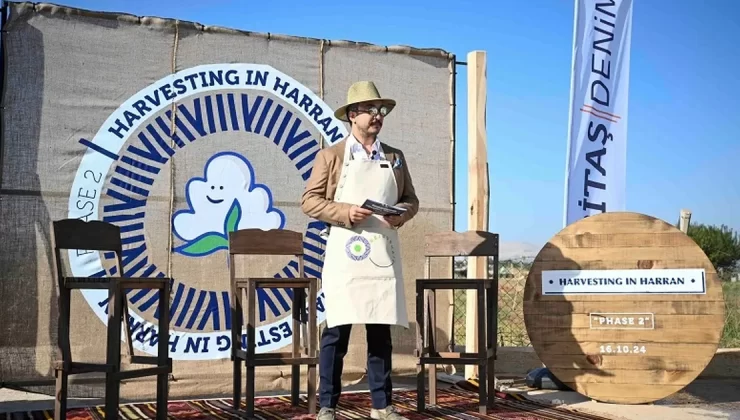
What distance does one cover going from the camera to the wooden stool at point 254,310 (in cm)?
421

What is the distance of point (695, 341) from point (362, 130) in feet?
8.06

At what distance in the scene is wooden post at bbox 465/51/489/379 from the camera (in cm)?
564

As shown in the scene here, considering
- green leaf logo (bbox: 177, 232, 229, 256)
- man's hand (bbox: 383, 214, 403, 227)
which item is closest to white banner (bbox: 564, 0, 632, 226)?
man's hand (bbox: 383, 214, 403, 227)

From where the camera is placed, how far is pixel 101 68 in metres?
5.09

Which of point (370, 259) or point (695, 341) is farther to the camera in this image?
point (695, 341)

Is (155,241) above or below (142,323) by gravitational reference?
above

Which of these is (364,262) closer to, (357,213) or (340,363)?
(357,213)

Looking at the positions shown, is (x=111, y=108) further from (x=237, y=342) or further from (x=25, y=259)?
(x=237, y=342)

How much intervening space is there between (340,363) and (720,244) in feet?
95.4

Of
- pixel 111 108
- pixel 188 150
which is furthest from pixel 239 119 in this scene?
pixel 111 108

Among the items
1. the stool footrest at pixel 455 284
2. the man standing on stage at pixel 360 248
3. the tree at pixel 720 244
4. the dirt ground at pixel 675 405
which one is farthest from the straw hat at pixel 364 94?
the tree at pixel 720 244

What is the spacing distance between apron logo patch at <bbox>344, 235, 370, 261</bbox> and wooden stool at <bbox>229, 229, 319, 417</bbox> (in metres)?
0.37

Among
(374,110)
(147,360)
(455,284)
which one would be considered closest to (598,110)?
(455,284)

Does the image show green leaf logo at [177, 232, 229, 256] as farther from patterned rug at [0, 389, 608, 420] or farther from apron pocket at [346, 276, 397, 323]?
apron pocket at [346, 276, 397, 323]
